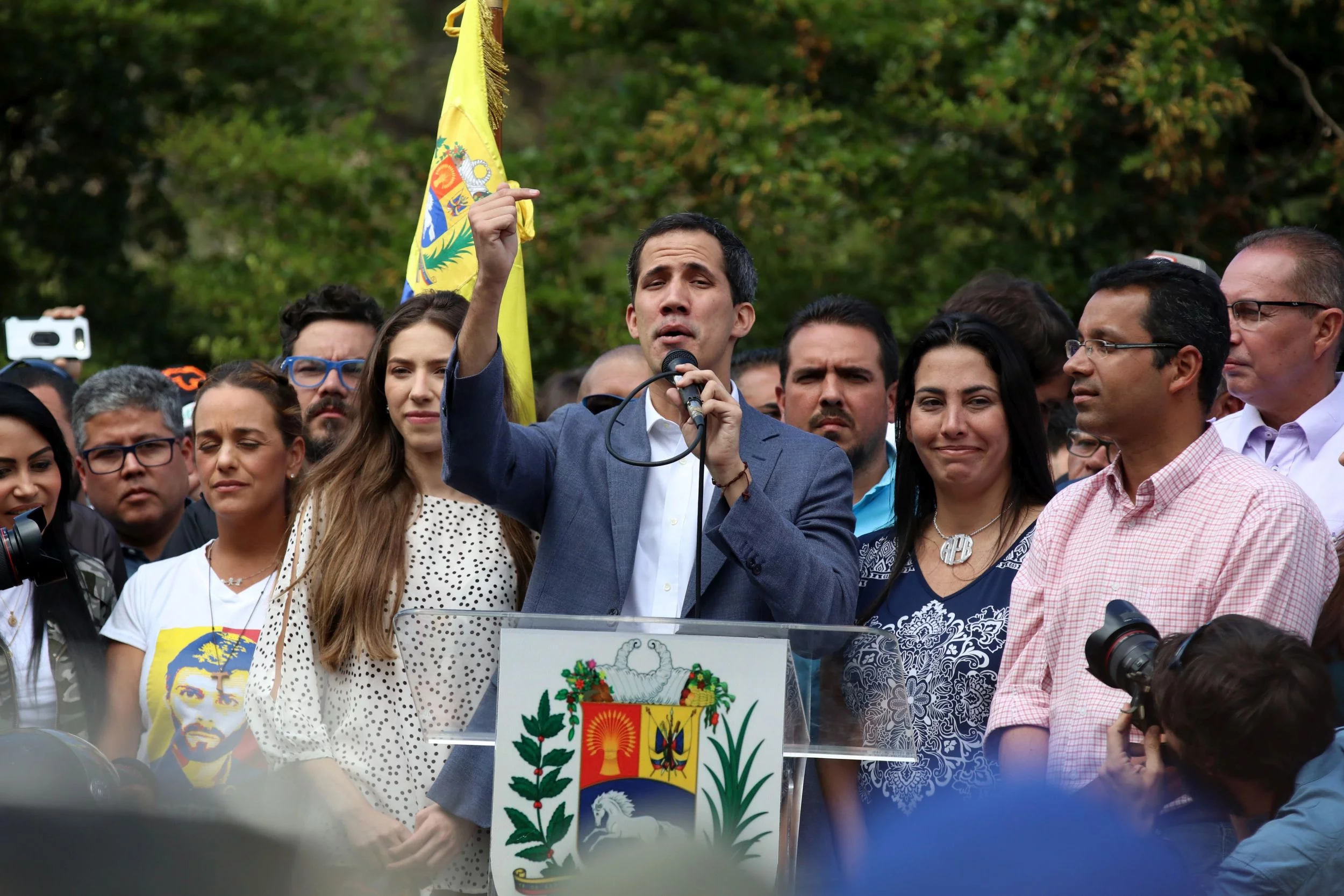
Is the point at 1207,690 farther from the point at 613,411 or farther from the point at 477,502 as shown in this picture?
the point at 477,502

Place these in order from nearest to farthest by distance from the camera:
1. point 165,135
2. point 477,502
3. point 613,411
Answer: point 613,411 < point 477,502 < point 165,135

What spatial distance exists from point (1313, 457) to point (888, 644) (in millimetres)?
1872

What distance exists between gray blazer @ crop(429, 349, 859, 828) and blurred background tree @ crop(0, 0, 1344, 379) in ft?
17.4

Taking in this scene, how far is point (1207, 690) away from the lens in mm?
2545

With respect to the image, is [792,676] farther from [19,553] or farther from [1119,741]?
[19,553]

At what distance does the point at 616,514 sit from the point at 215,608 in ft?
4.58

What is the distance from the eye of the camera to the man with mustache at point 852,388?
475cm

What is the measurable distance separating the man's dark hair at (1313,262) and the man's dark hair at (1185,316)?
0.85m

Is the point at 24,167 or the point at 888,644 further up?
the point at 24,167

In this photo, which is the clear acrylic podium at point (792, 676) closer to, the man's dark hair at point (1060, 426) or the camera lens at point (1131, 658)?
the camera lens at point (1131, 658)

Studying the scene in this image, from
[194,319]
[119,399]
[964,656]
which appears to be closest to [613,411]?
[964,656]

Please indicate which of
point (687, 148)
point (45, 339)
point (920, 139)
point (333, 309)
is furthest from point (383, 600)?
point (920, 139)

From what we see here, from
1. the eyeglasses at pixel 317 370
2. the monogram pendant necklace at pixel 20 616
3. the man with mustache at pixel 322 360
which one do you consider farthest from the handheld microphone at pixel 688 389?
the eyeglasses at pixel 317 370

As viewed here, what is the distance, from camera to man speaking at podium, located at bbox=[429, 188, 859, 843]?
3100mm
